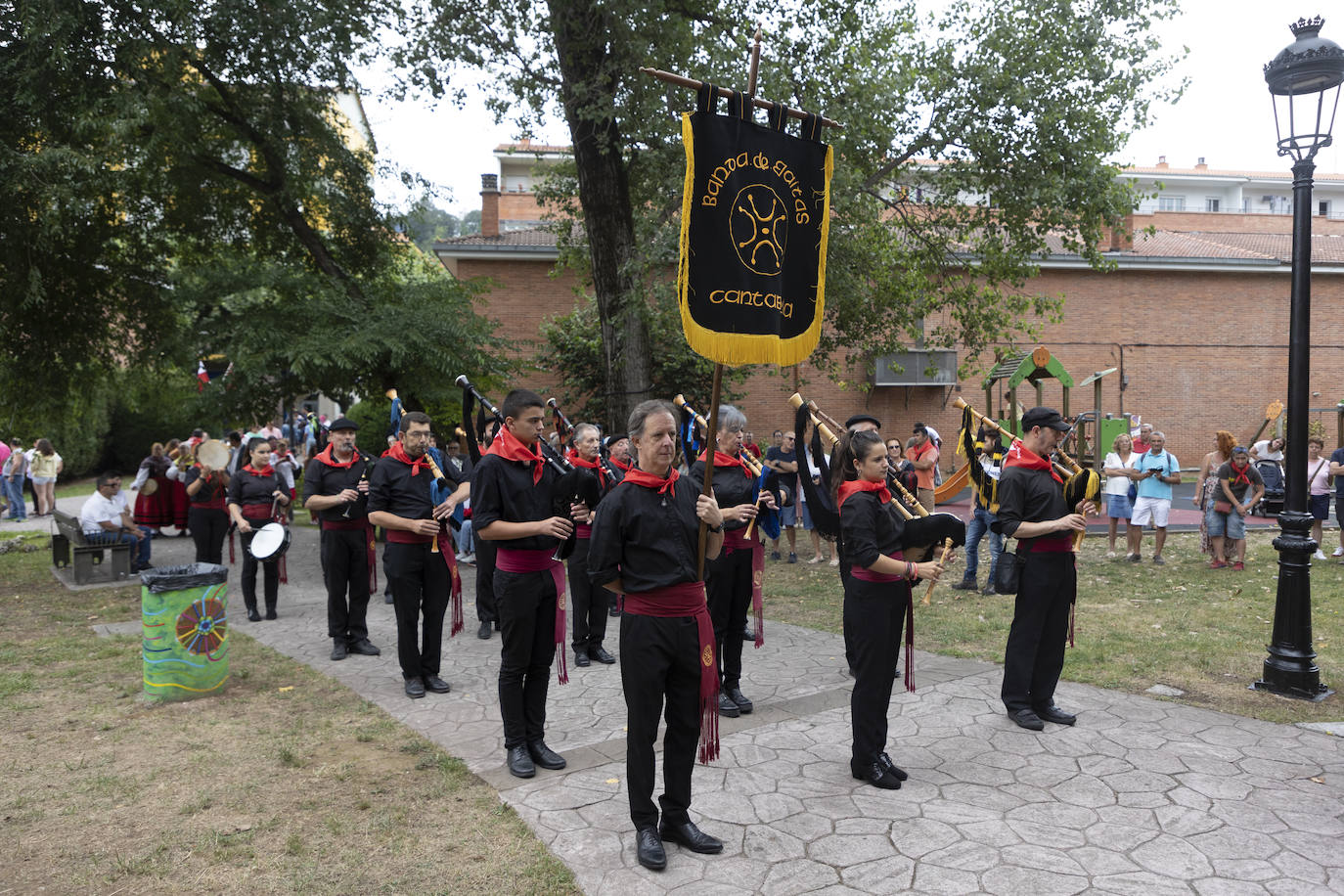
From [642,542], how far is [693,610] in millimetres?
419

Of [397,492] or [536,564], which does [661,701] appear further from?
[397,492]

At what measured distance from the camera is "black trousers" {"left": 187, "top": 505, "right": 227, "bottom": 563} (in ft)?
35.7

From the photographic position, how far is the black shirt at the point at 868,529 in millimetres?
5059

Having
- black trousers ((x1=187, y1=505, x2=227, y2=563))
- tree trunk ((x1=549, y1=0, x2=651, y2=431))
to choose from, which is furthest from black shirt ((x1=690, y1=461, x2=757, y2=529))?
black trousers ((x1=187, y1=505, x2=227, y2=563))

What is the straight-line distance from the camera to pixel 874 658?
5133mm

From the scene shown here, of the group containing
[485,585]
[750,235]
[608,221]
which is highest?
[608,221]

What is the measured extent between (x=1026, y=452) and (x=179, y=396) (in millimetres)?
14613

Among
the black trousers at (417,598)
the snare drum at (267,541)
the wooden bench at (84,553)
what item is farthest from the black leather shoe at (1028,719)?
the wooden bench at (84,553)

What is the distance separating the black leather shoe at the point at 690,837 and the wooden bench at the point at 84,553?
11608 mm

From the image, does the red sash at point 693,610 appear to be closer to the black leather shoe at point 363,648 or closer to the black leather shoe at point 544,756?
the black leather shoe at point 544,756

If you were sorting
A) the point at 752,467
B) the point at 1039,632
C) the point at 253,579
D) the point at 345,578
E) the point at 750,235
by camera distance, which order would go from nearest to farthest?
the point at 750,235
the point at 1039,632
the point at 752,467
the point at 345,578
the point at 253,579

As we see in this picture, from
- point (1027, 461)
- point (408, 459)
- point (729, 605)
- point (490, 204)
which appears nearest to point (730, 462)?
point (729, 605)

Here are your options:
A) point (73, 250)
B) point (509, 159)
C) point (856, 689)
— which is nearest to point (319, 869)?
point (856, 689)

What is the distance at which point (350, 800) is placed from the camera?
196 inches
